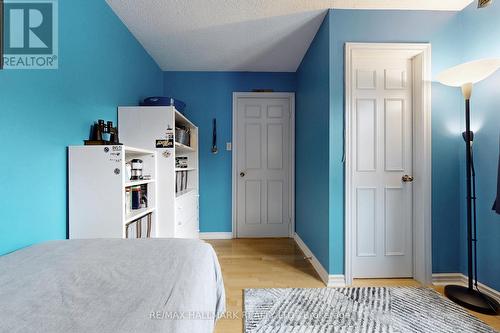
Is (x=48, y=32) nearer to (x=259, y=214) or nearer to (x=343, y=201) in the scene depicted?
(x=343, y=201)

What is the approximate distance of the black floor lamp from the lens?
1536mm

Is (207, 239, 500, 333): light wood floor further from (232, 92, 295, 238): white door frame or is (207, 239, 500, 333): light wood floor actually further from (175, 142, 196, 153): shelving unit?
(175, 142, 196, 153): shelving unit

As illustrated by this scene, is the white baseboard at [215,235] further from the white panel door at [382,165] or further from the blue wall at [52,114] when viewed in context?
the blue wall at [52,114]

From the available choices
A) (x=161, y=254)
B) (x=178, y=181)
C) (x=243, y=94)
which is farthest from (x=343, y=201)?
(x=243, y=94)

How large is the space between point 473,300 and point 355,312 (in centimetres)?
89

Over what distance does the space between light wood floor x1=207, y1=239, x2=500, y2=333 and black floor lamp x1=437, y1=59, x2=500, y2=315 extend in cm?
9

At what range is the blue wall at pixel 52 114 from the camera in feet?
3.47

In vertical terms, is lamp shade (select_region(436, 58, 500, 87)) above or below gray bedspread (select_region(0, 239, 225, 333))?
above

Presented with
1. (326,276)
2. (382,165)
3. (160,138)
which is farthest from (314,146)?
(160,138)

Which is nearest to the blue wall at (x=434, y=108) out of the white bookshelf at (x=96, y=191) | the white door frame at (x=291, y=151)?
the white door frame at (x=291, y=151)

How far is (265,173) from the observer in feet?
10.7

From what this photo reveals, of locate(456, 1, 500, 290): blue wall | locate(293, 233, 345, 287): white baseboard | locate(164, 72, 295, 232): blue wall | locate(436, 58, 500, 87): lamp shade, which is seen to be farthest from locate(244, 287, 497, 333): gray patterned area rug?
locate(436, 58, 500, 87): lamp shade

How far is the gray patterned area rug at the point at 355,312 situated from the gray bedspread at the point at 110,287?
2.17 feet

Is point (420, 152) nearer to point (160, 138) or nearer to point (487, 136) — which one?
point (487, 136)
